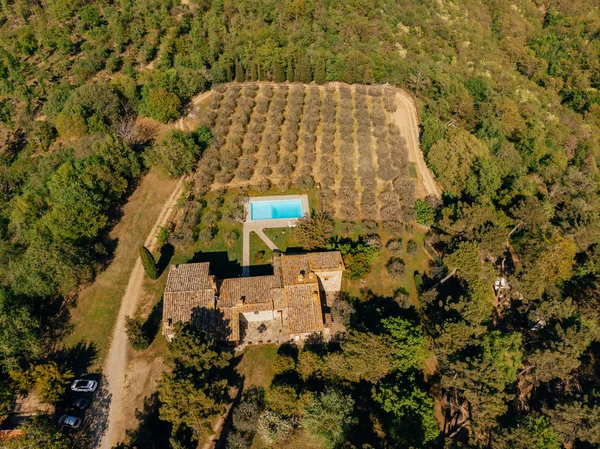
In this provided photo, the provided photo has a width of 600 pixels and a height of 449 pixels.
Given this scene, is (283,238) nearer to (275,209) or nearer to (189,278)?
(275,209)

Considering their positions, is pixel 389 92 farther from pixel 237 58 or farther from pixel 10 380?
pixel 10 380

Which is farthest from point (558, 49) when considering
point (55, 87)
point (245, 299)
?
point (55, 87)

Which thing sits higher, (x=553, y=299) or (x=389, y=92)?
(x=389, y=92)

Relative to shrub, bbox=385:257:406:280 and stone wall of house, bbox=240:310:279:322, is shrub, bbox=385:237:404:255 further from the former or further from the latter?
stone wall of house, bbox=240:310:279:322

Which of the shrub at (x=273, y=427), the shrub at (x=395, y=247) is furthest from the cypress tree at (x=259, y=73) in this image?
the shrub at (x=273, y=427)

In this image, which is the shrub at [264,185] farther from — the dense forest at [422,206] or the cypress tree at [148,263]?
the cypress tree at [148,263]

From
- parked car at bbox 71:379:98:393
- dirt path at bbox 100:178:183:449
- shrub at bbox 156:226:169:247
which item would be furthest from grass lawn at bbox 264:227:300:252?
parked car at bbox 71:379:98:393

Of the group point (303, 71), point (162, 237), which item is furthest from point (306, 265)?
point (303, 71)
